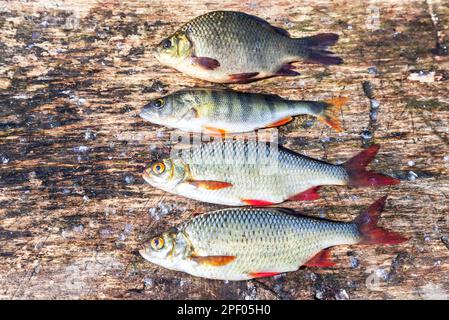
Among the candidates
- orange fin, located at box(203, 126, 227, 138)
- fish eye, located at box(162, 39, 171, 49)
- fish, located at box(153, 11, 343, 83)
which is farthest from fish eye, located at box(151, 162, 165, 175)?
fish eye, located at box(162, 39, 171, 49)

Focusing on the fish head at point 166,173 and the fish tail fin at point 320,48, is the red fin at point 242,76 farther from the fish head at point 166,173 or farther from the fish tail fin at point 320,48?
the fish head at point 166,173

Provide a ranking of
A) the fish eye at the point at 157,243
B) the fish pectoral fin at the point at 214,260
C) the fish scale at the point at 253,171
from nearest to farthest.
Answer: the fish pectoral fin at the point at 214,260, the fish eye at the point at 157,243, the fish scale at the point at 253,171

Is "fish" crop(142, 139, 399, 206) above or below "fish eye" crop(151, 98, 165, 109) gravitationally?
below

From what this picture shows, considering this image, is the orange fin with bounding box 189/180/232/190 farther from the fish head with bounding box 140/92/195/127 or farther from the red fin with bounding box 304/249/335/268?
the red fin with bounding box 304/249/335/268

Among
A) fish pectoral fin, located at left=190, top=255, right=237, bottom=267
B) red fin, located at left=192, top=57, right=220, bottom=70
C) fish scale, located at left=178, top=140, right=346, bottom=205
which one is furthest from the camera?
red fin, located at left=192, top=57, right=220, bottom=70

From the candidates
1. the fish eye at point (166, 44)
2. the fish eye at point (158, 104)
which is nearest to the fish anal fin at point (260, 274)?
the fish eye at point (158, 104)

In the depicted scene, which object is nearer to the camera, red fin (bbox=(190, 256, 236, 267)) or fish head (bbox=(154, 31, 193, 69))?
red fin (bbox=(190, 256, 236, 267))

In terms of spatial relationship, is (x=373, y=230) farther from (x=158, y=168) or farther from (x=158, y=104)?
(x=158, y=104)
